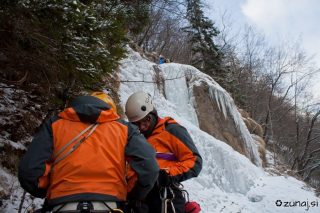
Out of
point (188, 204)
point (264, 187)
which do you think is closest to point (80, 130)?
point (188, 204)

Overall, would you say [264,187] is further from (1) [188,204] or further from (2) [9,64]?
(2) [9,64]

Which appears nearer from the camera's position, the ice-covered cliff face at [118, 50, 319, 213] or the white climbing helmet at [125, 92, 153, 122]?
the white climbing helmet at [125, 92, 153, 122]

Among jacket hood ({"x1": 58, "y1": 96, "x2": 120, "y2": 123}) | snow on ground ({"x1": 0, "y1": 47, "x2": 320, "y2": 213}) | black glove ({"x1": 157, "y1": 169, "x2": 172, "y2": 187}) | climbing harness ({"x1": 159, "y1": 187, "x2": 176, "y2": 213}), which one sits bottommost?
snow on ground ({"x1": 0, "y1": 47, "x2": 320, "y2": 213})

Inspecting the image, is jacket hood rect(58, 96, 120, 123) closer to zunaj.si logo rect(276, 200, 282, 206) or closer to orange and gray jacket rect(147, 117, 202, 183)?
orange and gray jacket rect(147, 117, 202, 183)

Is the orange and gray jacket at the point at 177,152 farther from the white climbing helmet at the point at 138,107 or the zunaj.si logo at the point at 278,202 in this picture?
the zunaj.si logo at the point at 278,202

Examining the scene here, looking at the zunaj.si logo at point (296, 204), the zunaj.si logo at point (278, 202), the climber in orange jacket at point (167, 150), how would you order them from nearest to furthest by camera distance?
1. the climber in orange jacket at point (167, 150)
2. the zunaj.si logo at point (296, 204)
3. the zunaj.si logo at point (278, 202)

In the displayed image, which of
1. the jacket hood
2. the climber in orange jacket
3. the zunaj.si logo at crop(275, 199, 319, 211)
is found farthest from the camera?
the zunaj.si logo at crop(275, 199, 319, 211)

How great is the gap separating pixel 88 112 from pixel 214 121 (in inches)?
396

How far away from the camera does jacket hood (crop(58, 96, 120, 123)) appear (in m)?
1.49

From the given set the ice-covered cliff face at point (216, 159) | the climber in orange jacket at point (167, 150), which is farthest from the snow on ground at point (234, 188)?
the climber in orange jacket at point (167, 150)

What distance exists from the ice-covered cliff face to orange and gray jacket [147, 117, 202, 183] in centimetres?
121

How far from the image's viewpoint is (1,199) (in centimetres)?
255

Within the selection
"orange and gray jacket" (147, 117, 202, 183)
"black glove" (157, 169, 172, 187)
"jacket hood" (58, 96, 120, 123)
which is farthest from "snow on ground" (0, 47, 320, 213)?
"jacket hood" (58, 96, 120, 123)

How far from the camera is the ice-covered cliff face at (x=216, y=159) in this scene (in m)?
6.04
